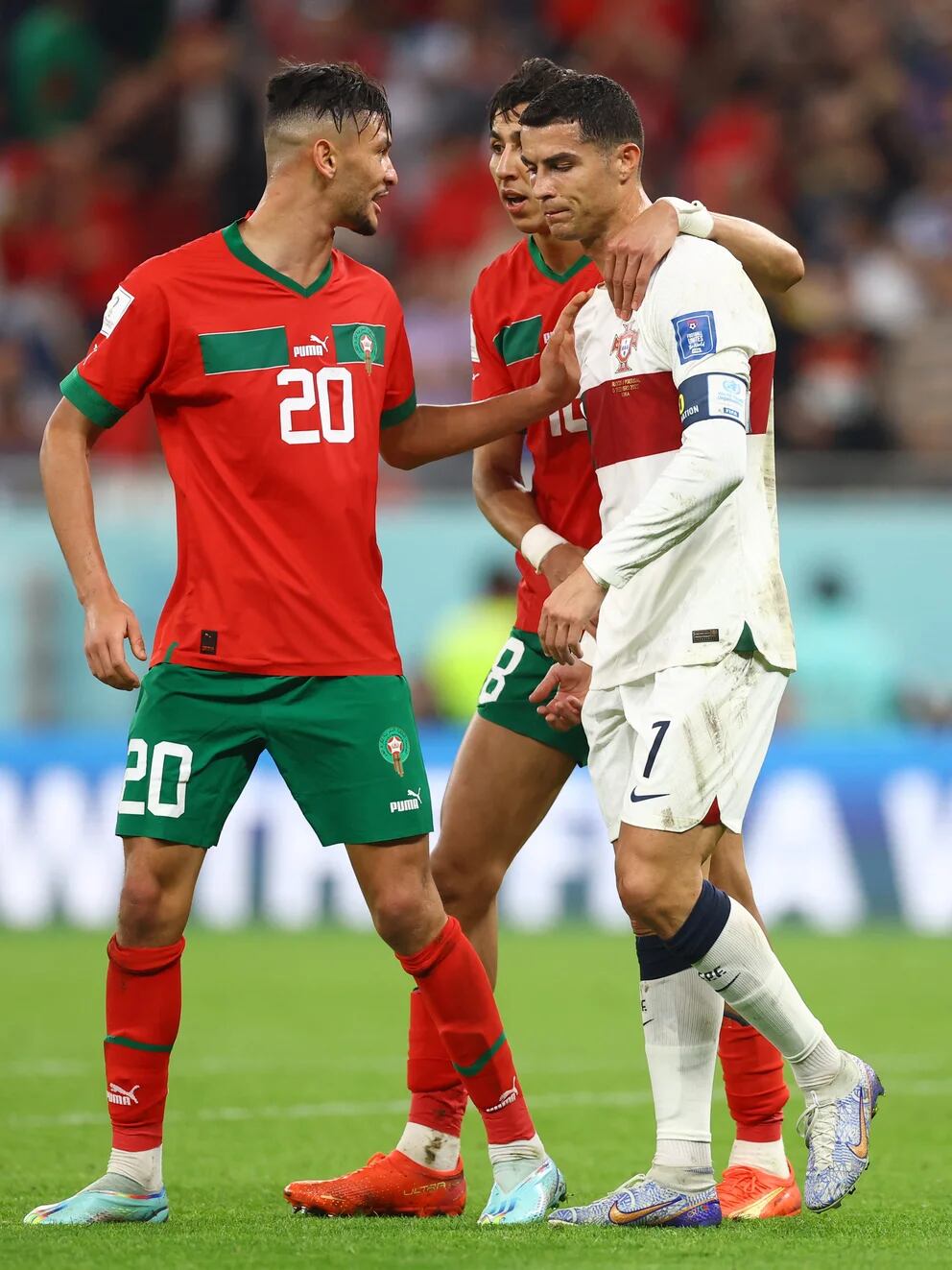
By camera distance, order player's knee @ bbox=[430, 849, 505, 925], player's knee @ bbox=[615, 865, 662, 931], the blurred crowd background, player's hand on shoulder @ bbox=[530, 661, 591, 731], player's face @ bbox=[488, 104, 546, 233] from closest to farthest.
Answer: player's knee @ bbox=[615, 865, 662, 931] < player's hand on shoulder @ bbox=[530, 661, 591, 731] < player's face @ bbox=[488, 104, 546, 233] < player's knee @ bbox=[430, 849, 505, 925] < the blurred crowd background

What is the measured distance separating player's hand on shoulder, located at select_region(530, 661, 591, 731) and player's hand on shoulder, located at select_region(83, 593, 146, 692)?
100 centimetres

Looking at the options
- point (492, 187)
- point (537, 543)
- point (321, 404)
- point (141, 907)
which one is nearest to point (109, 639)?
point (141, 907)

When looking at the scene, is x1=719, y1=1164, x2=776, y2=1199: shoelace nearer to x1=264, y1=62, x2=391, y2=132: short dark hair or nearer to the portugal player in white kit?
the portugal player in white kit

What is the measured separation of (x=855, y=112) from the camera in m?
15.0

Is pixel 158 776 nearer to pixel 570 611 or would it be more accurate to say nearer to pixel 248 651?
pixel 248 651

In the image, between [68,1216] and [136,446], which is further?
[136,446]

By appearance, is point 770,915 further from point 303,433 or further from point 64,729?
point 303,433

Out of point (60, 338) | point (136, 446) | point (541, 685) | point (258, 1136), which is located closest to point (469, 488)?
point (136, 446)

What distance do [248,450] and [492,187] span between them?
1033cm

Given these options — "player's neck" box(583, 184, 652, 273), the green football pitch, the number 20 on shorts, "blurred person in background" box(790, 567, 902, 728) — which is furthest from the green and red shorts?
"blurred person in background" box(790, 567, 902, 728)

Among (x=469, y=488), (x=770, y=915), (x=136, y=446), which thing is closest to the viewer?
(x=770, y=915)

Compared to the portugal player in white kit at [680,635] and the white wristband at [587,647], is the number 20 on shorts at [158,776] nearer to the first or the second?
the portugal player in white kit at [680,635]

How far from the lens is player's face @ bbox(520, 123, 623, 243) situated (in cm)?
487

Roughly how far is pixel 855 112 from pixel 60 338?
5.68m
